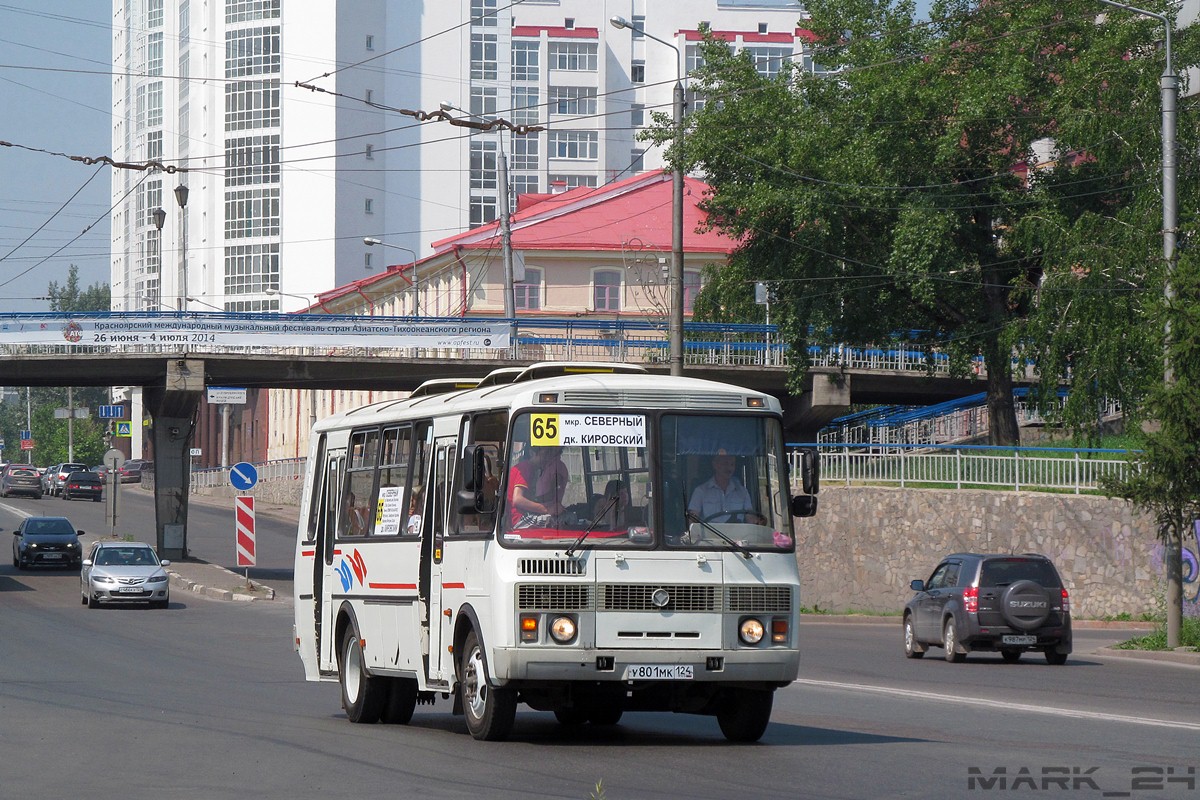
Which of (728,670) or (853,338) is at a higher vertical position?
(853,338)

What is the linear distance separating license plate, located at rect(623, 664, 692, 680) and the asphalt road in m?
0.53

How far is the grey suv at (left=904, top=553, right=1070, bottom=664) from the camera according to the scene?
79.3 ft

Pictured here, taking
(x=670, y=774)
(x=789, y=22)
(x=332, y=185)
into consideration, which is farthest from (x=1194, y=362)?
(x=789, y=22)

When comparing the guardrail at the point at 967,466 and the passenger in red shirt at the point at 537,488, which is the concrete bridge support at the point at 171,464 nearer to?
the guardrail at the point at 967,466

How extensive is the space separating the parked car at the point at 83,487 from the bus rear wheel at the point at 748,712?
255 ft

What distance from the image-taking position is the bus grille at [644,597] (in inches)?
469

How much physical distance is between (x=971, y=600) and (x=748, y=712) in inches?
493

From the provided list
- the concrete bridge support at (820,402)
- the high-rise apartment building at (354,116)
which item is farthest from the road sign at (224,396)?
the high-rise apartment building at (354,116)

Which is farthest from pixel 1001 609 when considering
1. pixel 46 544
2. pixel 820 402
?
pixel 46 544

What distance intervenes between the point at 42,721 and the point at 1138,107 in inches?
1134

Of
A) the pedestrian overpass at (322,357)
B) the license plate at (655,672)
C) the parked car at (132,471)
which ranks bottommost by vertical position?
the parked car at (132,471)

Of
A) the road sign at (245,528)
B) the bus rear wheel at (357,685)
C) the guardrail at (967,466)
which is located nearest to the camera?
the bus rear wheel at (357,685)

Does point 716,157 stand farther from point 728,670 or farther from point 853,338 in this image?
point 728,670

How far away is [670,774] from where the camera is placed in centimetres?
1065
